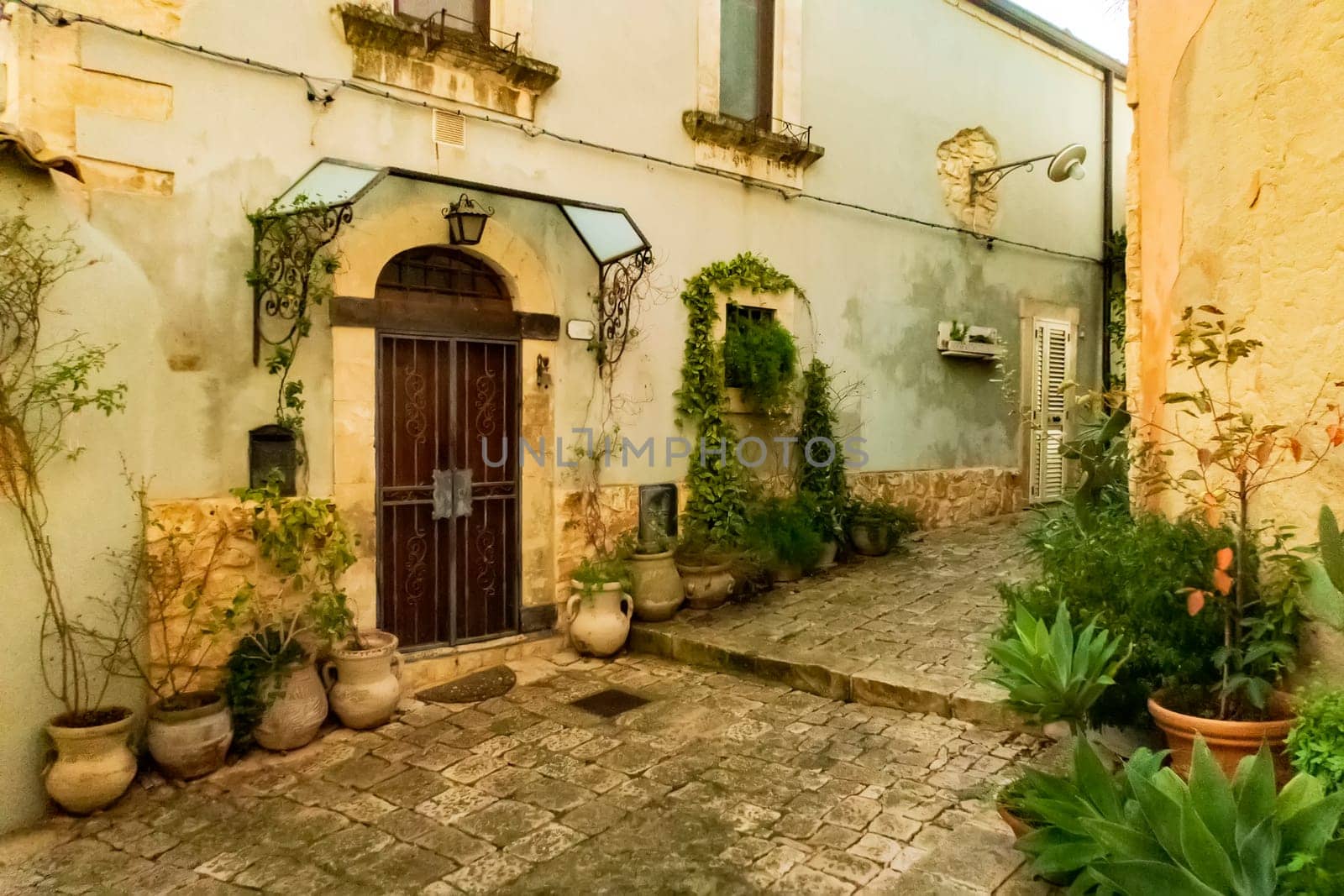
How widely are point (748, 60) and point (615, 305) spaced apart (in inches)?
110

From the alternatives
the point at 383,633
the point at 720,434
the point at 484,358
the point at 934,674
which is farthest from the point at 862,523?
the point at 383,633

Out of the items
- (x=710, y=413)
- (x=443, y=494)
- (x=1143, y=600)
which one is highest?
(x=710, y=413)

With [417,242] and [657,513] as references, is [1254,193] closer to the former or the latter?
[417,242]

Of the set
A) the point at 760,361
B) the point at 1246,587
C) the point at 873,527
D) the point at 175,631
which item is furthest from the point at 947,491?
the point at 175,631

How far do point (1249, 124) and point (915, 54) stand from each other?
20.2 ft

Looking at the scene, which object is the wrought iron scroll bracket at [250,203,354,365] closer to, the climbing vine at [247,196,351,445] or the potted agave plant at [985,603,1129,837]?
the climbing vine at [247,196,351,445]

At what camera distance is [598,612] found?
233 inches

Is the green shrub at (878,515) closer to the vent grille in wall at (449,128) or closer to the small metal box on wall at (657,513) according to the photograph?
the small metal box on wall at (657,513)

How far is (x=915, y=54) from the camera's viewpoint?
8719 mm

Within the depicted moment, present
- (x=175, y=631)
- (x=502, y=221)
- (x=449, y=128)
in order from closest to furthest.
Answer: (x=175, y=631), (x=449, y=128), (x=502, y=221)

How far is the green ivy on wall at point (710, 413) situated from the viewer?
6.88 meters

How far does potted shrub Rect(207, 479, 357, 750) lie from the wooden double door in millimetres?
533

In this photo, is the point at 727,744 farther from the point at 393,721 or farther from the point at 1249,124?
the point at 1249,124

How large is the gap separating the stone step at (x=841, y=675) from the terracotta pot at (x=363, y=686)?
1.89 meters
